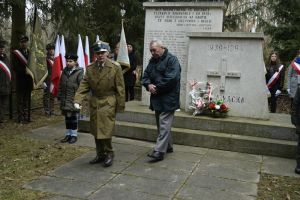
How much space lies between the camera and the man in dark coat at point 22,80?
31.4 feet

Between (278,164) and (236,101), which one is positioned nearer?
(278,164)

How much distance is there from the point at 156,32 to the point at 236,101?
2.43 meters

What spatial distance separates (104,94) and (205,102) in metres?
2.73

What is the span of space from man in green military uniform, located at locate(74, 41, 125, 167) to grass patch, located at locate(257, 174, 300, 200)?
2.29 m

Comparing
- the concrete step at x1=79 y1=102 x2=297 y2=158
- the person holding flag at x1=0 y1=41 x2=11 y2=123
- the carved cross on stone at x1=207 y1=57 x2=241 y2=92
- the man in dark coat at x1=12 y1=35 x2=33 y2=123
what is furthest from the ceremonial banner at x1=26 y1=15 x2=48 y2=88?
the carved cross on stone at x1=207 y1=57 x2=241 y2=92

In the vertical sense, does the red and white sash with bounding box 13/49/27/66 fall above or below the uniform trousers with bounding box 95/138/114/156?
above

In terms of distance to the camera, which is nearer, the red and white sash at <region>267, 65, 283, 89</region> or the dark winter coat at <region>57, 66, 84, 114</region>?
the dark winter coat at <region>57, 66, 84, 114</region>

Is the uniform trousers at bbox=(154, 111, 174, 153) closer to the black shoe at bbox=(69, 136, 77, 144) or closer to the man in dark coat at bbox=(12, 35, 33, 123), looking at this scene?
the black shoe at bbox=(69, 136, 77, 144)

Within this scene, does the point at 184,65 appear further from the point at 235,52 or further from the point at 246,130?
the point at 246,130

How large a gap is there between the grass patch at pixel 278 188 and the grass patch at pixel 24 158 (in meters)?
2.86

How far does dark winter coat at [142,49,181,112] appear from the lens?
6496 millimetres

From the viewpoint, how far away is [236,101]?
8.31m

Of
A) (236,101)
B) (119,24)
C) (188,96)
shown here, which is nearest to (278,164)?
(236,101)

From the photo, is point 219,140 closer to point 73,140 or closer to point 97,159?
point 97,159
